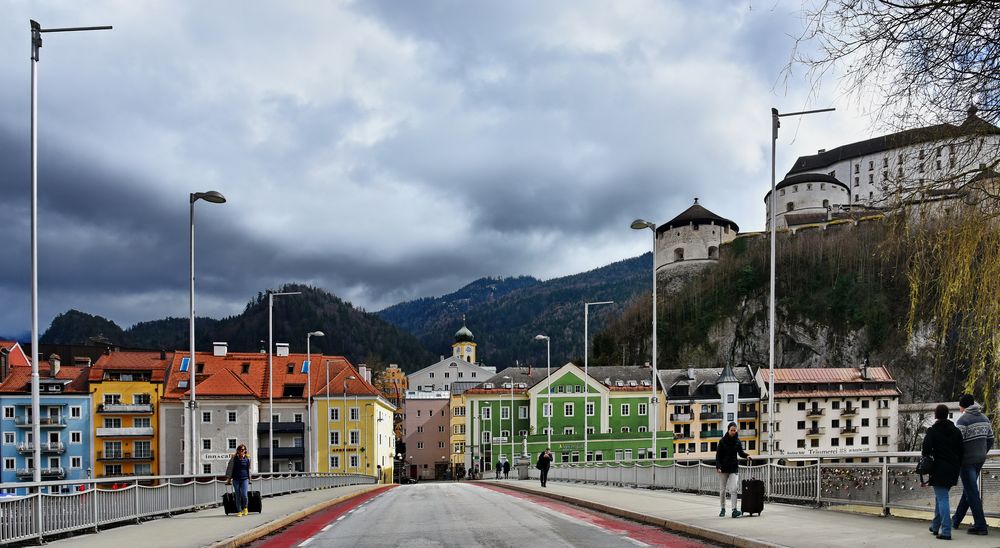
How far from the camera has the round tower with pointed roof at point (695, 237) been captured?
13675 cm

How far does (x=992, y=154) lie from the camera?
31.0 ft

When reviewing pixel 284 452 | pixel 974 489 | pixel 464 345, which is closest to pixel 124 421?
pixel 284 452

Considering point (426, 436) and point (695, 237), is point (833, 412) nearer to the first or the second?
point (695, 237)

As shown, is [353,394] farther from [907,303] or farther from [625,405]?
[907,303]

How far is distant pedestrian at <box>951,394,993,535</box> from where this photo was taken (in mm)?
10328

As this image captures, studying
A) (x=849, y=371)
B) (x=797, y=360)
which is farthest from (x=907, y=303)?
(x=797, y=360)

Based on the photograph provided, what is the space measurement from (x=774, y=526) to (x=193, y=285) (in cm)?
2085

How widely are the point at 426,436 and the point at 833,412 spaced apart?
53.1 meters

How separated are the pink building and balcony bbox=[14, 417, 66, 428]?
157 feet

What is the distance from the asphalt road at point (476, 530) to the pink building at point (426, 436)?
9232 cm

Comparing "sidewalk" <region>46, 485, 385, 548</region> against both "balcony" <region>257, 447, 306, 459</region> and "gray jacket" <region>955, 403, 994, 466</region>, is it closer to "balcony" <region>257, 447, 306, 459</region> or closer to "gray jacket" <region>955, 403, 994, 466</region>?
"gray jacket" <region>955, 403, 994, 466</region>

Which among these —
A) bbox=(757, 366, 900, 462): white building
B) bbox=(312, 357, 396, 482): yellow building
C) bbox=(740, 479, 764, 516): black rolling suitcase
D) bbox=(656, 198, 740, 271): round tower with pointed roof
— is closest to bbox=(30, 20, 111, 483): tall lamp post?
bbox=(740, 479, 764, 516): black rolling suitcase

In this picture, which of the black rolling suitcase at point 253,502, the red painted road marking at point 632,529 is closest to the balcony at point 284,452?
the black rolling suitcase at point 253,502

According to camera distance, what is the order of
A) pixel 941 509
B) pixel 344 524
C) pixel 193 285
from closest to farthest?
pixel 941 509
pixel 344 524
pixel 193 285
